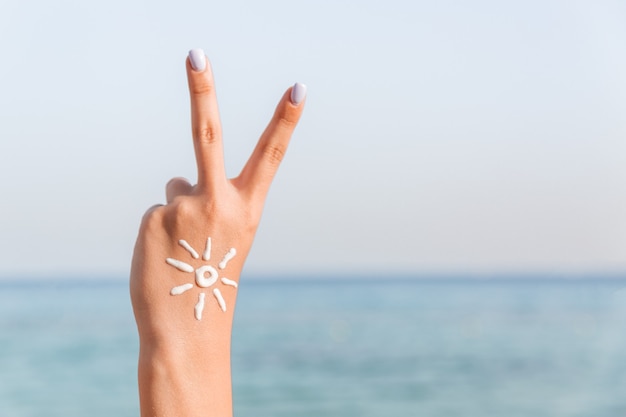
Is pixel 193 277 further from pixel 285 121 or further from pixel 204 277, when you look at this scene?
pixel 285 121

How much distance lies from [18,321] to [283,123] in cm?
1784

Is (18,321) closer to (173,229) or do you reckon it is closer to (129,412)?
(129,412)

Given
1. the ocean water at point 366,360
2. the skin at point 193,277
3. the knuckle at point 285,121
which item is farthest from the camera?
the ocean water at point 366,360

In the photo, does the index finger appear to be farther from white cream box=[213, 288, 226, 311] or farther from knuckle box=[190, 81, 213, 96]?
white cream box=[213, 288, 226, 311]

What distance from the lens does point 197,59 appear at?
121 centimetres

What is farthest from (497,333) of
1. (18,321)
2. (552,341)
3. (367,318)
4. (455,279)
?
(455,279)

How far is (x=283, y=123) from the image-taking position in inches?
50.9

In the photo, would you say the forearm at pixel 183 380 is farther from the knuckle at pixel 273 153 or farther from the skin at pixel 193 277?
the knuckle at pixel 273 153

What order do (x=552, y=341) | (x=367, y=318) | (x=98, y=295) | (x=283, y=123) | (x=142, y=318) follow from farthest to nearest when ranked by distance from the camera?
(x=98, y=295)
(x=367, y=318)
(x=552, y=341)
(x=283, y=123)
(x=142, y=318)

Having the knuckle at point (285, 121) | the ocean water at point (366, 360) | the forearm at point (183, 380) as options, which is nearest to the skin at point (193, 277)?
the forearm at point (183, 380)

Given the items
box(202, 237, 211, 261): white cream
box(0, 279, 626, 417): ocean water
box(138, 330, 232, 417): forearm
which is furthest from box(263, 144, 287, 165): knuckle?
box(0, 279, 626, 417): ocean water

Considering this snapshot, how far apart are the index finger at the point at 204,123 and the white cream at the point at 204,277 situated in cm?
11

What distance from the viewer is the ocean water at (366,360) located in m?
10.1

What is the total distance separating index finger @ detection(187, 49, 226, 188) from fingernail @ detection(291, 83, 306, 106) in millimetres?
114
